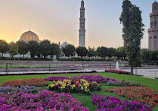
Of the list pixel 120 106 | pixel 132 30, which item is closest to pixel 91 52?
pixel 132 30

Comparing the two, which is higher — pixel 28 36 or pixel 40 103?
pixel 28 36

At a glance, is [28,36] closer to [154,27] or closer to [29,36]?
[29,36]

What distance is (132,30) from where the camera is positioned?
15.2 metres

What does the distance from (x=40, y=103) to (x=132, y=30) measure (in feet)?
43.1

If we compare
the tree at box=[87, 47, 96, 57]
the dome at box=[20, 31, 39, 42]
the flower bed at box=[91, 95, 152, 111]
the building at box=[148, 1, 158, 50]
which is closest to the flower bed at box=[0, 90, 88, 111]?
the flower bed at box=[91, 95, 152, 111]

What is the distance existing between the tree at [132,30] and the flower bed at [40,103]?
1176cm

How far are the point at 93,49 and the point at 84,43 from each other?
2359cm

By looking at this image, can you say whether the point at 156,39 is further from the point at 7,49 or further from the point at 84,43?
the point at 7,49

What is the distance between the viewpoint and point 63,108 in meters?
4.28

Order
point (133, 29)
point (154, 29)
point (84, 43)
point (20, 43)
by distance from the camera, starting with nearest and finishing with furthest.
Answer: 1. point (133, 29)
2. point (20, 43)
3. point (154, 29)
4. point (84, 43)

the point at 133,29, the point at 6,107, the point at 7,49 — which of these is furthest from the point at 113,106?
the point at 7,49

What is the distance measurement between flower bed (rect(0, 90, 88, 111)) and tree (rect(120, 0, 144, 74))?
1176 centimetres

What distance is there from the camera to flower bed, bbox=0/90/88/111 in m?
4.18

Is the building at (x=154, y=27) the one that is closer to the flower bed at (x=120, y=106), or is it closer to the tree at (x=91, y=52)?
the tree at (x=91, y=52)
